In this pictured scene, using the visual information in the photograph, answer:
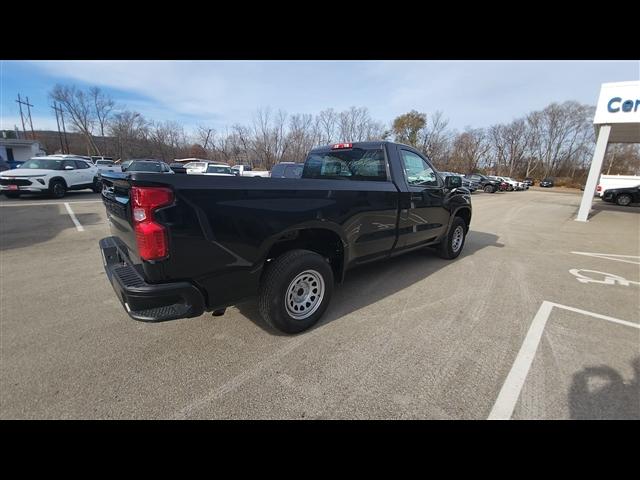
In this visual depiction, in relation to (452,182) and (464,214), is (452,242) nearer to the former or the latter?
(464,214)

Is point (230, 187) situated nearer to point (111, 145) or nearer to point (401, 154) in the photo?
point (401, 154)

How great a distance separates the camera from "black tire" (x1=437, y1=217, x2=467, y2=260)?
538 cm

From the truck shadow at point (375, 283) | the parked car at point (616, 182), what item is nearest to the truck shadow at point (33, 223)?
the truck shadow at point (375, 283)

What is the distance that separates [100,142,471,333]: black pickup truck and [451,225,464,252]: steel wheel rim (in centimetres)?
172

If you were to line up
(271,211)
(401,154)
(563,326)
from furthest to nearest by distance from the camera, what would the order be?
(401,154), (563,326), (271,211)

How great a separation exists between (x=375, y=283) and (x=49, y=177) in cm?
1506

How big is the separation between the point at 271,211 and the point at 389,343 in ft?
5.77

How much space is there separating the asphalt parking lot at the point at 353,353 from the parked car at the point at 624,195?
881 inches

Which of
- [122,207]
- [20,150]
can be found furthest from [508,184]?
[20,150]

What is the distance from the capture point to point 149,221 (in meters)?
1.99

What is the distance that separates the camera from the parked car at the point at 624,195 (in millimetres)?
19812

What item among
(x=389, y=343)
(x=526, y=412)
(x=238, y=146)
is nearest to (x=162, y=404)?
(x=389, y=343)
